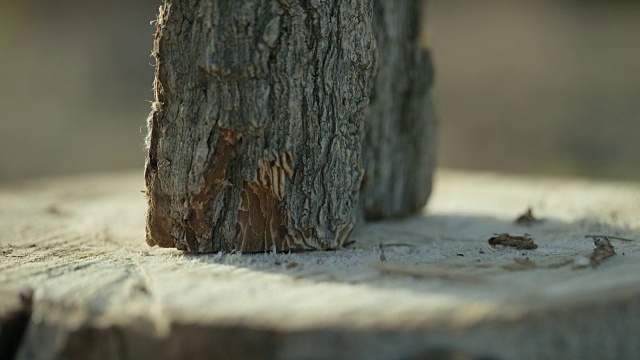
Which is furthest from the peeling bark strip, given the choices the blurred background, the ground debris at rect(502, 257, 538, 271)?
the blurred background

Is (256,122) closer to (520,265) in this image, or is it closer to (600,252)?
(520,265)

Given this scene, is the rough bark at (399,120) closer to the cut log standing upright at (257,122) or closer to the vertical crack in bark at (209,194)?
the cut log standing upright at (257,122)

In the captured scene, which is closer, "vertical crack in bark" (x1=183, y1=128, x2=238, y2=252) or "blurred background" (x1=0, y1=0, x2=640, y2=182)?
"vertical crack in bark" (x1=183, y1=128, x2=238, y2=252)

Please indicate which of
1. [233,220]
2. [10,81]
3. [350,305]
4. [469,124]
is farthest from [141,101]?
[350,305]

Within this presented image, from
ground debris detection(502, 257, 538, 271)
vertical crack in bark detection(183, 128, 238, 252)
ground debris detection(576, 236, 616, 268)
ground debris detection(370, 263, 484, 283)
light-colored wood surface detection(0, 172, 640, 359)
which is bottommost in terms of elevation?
light-colored wood surface detection(0, 172, 640, 359)

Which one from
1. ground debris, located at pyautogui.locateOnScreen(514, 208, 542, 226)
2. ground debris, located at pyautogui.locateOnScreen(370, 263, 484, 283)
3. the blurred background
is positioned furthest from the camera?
the blurred background

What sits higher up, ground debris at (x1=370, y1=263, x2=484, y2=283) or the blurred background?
the blurred background

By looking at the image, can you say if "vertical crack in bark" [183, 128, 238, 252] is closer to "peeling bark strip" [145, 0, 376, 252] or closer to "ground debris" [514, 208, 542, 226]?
"peeling bark strip" [145, 0, 376, 252]
